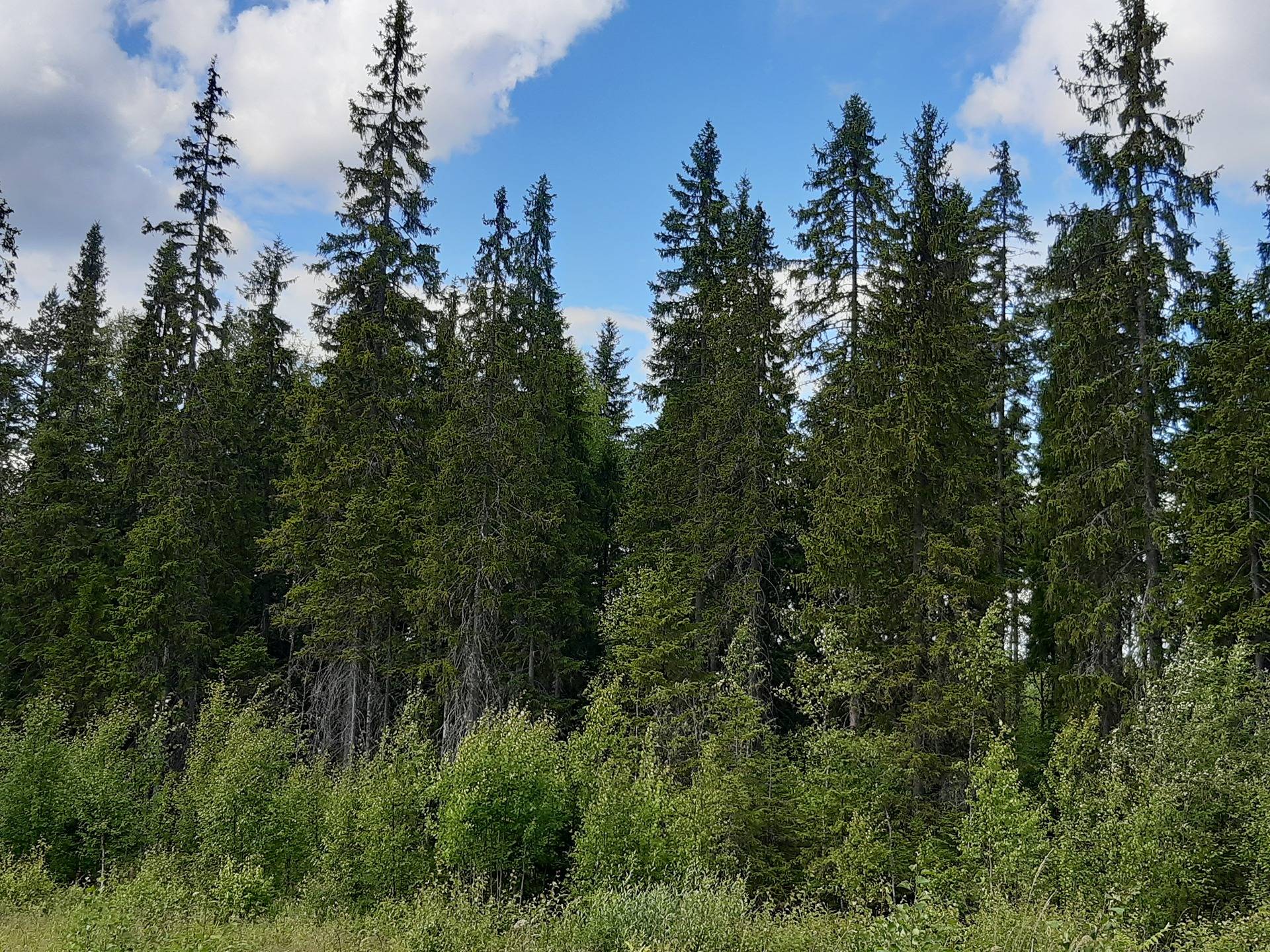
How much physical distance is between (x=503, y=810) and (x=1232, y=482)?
16.0 metres

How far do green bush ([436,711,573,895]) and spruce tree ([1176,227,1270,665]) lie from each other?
43.8 feet

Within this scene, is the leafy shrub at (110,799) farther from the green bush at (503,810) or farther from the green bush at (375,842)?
the green bush at (503,810)

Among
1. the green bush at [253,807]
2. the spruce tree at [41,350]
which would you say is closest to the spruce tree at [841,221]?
the green bush at [253,807]

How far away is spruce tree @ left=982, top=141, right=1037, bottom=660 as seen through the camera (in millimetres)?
19641

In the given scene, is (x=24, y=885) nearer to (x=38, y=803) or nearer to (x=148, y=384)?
(x=38, y=803)

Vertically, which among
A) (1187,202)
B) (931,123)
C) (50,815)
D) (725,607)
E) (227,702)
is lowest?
(50,815)

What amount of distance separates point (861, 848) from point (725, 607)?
7.79 meters

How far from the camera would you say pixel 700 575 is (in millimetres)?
22047

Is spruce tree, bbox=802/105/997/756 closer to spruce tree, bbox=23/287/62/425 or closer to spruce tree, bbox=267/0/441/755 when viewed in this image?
spruce tree, bbox=267/0/441/755

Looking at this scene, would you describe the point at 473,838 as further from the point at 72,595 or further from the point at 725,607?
the point at 72,595

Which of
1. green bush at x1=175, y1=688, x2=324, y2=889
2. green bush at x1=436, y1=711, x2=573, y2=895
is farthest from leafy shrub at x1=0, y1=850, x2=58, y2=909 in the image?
green bush at x1=436, y1=711, x2=573, y2=895

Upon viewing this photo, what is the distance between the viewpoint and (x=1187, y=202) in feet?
55.2

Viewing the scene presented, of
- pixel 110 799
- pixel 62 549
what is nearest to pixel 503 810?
pixel 110 799

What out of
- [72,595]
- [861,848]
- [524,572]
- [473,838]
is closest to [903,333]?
[861,848]
